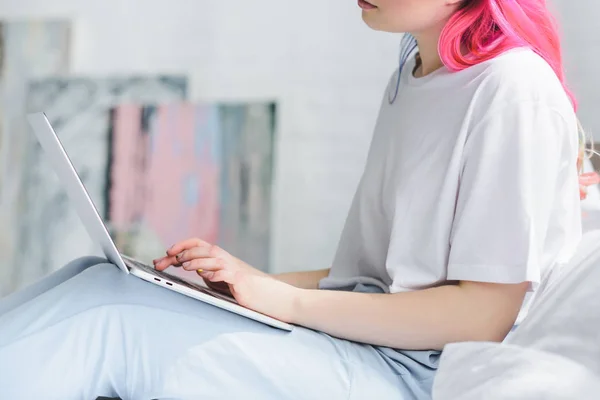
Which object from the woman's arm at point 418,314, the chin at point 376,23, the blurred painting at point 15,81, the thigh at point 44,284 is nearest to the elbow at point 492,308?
the woman's arm at point 418,314

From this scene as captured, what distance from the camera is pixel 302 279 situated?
4.57ft

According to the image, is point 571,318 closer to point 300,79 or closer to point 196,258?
point 196,258

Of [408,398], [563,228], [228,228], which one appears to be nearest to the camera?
[408,398]

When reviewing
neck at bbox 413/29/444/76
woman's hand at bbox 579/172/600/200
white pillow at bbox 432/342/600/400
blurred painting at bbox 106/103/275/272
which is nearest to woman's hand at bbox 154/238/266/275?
white pillow at bbox 432/342/600/400

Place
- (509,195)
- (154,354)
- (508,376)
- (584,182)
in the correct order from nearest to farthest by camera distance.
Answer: (508,376)
(154,354)
(509,195)
(584,182)

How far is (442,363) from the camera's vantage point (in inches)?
31.8

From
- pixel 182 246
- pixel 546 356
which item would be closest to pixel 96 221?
pixel 182 246

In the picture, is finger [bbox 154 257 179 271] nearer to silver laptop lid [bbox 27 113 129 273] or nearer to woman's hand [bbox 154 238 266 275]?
woman's hand [bbox 154 238 266 275]

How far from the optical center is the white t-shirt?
3.06 feet

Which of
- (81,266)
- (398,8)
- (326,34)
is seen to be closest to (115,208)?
(326,34)

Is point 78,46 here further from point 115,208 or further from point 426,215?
point 426,215

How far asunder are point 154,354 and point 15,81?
2.05 m

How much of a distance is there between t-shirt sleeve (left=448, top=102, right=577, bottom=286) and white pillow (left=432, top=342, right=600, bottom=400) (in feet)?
0.58

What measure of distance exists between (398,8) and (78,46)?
68.6 inches
